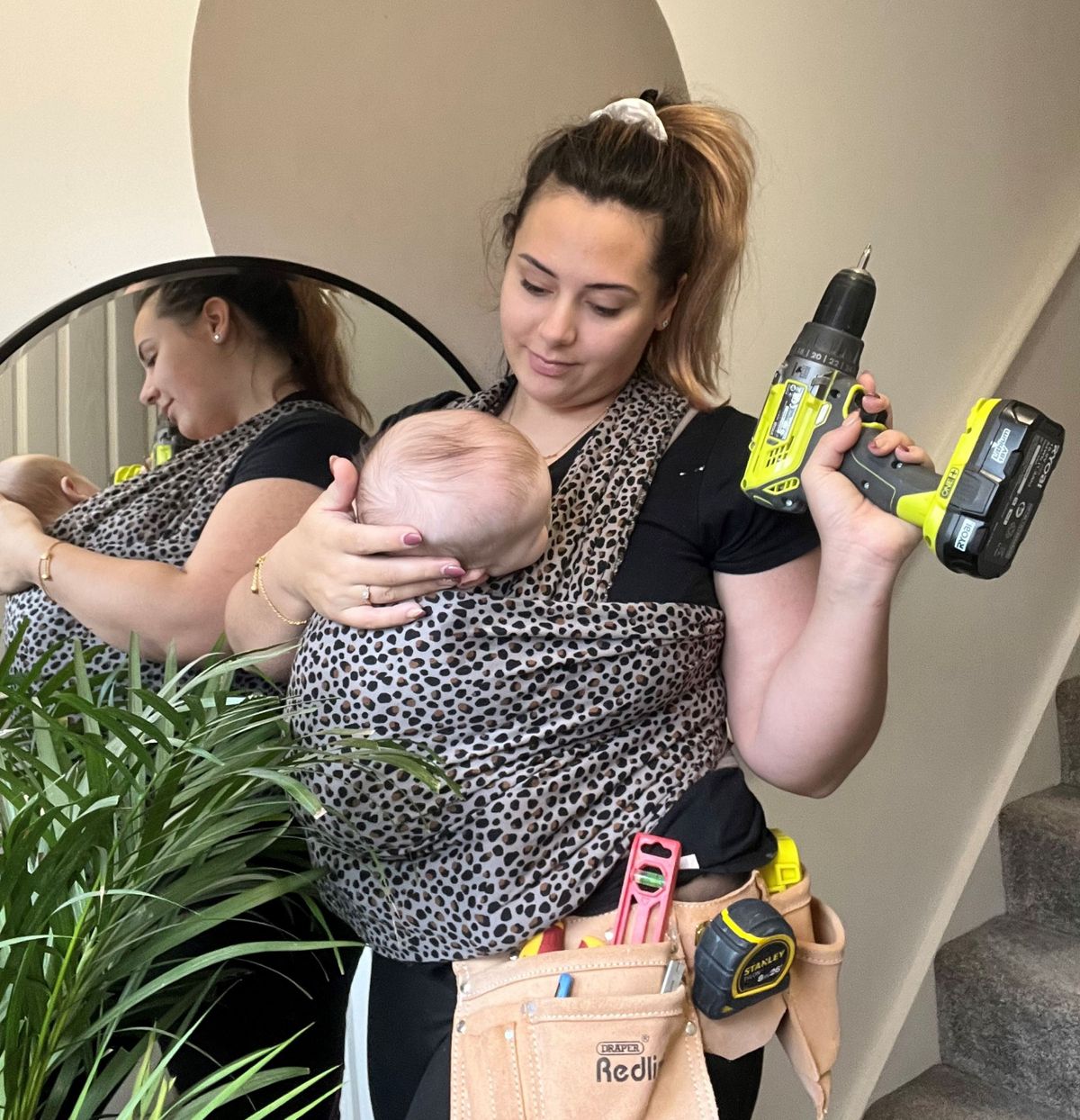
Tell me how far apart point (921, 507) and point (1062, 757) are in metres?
1.57

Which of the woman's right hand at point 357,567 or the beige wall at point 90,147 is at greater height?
the beige wall at point 90,147

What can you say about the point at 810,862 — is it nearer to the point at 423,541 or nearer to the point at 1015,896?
the point at 1015,896

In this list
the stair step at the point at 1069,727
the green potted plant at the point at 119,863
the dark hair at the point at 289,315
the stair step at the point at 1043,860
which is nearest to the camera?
the green potted plant at the point at 119,863

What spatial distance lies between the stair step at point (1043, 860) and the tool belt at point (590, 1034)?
1279mm

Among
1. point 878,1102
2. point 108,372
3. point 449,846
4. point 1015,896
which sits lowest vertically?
point 878,1102

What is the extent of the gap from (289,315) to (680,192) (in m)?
0.47

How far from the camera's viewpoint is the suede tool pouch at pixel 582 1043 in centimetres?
86

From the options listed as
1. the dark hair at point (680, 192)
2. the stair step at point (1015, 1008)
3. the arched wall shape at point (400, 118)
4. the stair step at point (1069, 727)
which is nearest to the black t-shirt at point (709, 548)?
the dark hair at point (680, 192)

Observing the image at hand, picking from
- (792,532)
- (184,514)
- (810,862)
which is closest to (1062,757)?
(810,862)

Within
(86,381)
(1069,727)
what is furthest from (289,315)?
(1069,727)

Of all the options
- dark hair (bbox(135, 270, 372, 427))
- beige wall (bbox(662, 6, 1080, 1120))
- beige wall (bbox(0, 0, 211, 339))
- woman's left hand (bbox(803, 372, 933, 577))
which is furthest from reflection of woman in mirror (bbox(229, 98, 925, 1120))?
beige wall (bbox(662, 6, 1080, 1120))

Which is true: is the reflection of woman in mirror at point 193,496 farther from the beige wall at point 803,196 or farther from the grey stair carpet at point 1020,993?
the grey stair carpet at point 1020,993

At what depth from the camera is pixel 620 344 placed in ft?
3.57

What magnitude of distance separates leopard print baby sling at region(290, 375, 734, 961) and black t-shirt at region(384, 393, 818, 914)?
2cm
